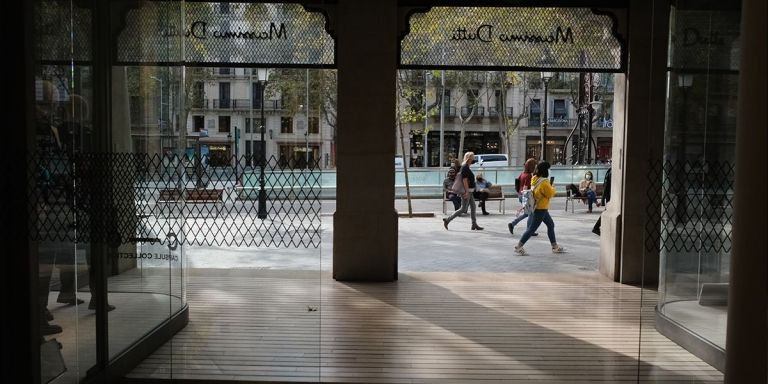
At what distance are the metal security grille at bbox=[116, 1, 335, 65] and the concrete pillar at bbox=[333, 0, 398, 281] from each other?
0.75m

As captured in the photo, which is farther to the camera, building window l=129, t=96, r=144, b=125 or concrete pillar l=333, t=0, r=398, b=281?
concrete pillar l=333, t=0, r=398, b=281

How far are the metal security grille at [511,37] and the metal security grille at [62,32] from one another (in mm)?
4544

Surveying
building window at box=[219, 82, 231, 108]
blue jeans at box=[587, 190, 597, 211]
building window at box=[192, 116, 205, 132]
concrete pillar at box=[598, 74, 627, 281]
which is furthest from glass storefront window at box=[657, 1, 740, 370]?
blue jeans at box=[587, 190, 597, 211]

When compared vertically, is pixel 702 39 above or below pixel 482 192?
above

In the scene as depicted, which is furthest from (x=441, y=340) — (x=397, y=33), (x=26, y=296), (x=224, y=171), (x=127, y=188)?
(x=397, y=33)

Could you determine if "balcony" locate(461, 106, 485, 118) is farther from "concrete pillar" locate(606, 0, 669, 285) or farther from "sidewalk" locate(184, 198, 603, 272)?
"concrete pillar" locate(606, 0, 669, 285)

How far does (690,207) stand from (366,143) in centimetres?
432

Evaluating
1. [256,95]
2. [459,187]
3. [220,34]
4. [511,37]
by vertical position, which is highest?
[511,37]

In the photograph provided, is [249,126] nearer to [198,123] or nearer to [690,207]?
[198,123]

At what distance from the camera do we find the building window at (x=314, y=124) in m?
4.64

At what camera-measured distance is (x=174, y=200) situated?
4.55 meters

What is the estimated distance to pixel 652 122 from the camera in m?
4.19

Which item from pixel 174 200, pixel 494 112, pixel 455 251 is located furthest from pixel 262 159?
pixel 494 112

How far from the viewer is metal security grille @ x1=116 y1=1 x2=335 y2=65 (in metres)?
4.31
